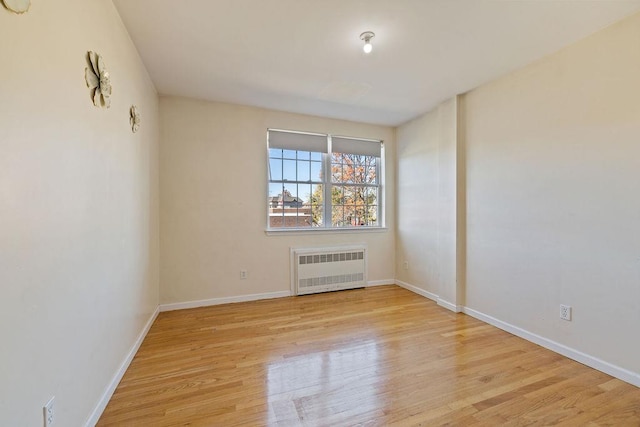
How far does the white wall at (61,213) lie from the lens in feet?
3.10

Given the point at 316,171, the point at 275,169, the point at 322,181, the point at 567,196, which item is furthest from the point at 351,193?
the point at 567,196

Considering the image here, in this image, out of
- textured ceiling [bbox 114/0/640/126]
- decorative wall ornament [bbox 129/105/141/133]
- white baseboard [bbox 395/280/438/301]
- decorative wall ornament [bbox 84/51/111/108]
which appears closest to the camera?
decorative wall ornament [bbox 84/51/111/108]

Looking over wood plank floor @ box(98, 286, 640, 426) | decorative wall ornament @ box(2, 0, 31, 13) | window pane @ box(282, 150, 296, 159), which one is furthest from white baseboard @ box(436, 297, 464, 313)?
decorative wall ornament @ box(2, 0, 31, 13)

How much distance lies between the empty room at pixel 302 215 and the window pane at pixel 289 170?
45 mm

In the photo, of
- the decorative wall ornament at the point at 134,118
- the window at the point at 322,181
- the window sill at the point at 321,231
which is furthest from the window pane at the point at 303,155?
the decorative wall ornament at the point at 134,118

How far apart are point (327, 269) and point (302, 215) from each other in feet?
2.85

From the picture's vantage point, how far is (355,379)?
1989mm

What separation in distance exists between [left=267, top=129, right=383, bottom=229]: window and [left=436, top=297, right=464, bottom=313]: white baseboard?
150cm

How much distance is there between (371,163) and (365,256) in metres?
1.51

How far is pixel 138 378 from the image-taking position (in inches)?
78.5

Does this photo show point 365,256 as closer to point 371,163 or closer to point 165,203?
point 371,163

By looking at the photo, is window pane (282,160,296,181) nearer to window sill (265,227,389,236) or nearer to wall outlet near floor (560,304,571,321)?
window sill (265,227,389,236)

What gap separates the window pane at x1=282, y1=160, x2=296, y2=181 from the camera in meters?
3.95

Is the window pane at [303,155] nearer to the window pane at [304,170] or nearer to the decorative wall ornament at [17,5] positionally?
the window pane at [304,170]
